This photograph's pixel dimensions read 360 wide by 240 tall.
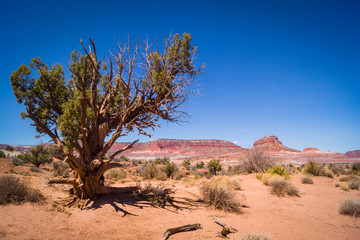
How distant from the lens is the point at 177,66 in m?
7.48

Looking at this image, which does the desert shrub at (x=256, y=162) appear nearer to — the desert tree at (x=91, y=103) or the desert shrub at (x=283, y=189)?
the desert shrub at (x=283, y=189)

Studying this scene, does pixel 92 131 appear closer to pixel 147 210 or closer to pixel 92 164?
pixel 92 164

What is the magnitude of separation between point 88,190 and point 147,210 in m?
2.20

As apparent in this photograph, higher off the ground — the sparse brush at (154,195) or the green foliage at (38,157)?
the green foliage at (38,157)

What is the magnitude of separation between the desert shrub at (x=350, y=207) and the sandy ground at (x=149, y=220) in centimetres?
28

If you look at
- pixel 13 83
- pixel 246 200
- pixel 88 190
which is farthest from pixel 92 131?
pixel 246 200

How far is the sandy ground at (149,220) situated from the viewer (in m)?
4.48

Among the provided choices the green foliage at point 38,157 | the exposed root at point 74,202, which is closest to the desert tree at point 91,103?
the exposed root at point 74,202

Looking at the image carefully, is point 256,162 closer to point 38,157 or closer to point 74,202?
point 74,202

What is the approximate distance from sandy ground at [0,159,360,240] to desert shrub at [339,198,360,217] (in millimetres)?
282

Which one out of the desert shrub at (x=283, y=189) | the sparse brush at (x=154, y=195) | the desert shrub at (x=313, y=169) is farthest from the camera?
the desert shrub at (x=313, y=169)

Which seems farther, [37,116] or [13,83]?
[37,116]

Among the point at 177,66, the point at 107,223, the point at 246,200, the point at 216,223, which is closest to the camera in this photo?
the point at 107,223

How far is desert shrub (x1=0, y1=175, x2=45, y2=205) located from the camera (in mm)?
5484
